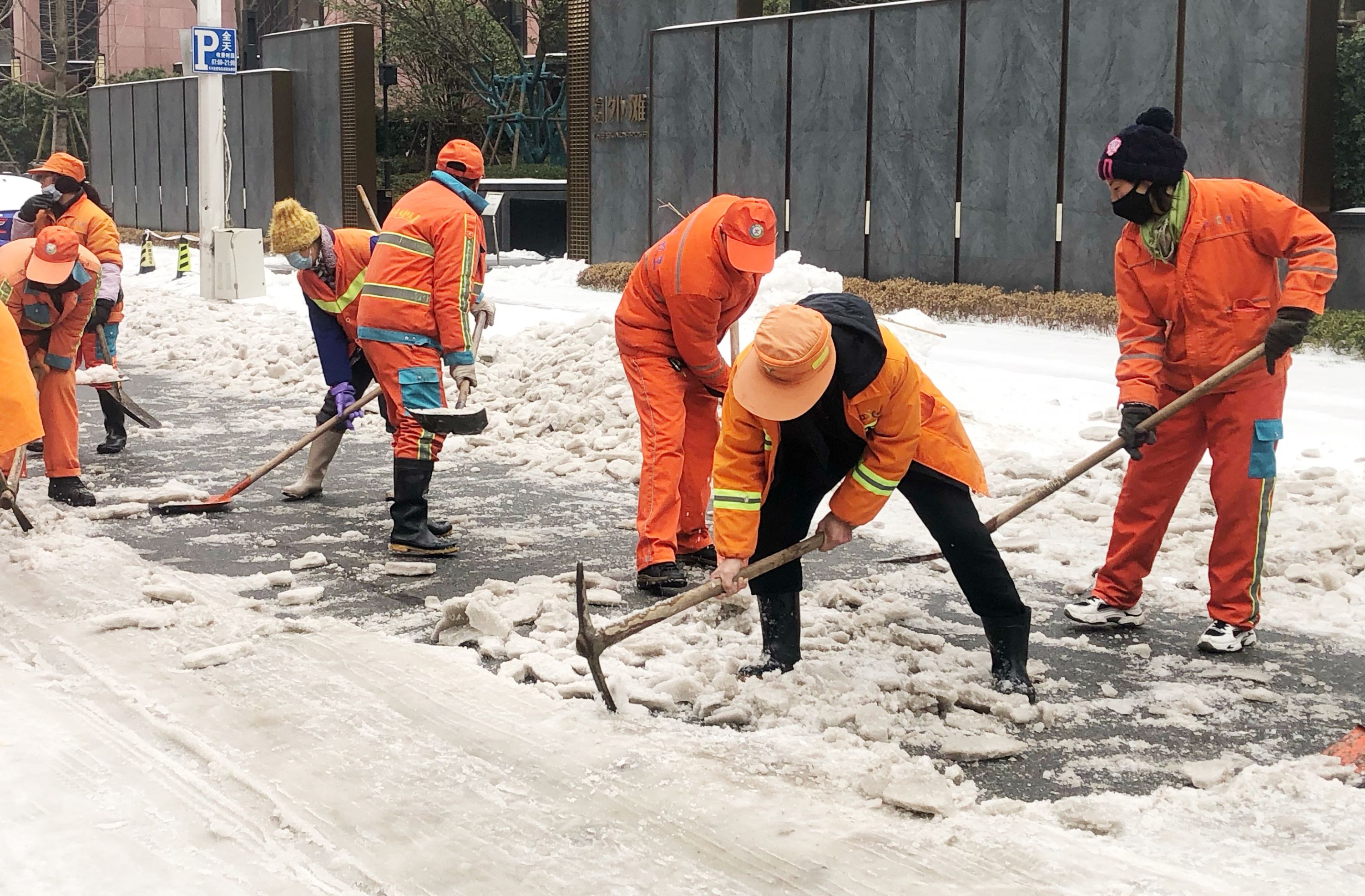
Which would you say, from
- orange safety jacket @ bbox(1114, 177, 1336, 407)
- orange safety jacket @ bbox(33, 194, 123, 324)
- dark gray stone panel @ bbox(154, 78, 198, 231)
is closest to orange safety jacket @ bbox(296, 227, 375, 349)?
orange safety jacket @ bbox(33, 194, 123, 324)

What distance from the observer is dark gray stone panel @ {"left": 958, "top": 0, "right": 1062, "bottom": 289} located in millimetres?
13930

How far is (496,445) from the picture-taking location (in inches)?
385

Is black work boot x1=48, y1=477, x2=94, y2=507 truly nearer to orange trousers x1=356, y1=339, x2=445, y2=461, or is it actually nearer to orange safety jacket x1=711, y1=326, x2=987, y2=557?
orange trousers x1=356, y1=339, x2=445, y2=461

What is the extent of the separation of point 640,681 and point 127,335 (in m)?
12.5

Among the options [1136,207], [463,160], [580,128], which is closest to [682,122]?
[580,128]

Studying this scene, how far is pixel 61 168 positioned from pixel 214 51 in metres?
8.51

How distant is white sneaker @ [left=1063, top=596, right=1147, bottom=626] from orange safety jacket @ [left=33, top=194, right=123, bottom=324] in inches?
252

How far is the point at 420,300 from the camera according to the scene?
682 cm

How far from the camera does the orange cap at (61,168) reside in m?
9.70

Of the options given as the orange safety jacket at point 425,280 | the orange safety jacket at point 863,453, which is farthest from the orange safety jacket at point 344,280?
the orange safety jacket at point 863,453

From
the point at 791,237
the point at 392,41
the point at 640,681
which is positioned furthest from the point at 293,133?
the point at 640,681

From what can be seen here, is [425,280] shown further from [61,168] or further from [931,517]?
[61,168]

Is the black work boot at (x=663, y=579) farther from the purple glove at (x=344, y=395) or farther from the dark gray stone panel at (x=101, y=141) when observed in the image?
the dark gray stone panel at (x=101, y=141)

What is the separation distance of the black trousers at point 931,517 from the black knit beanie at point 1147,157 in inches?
54.5
